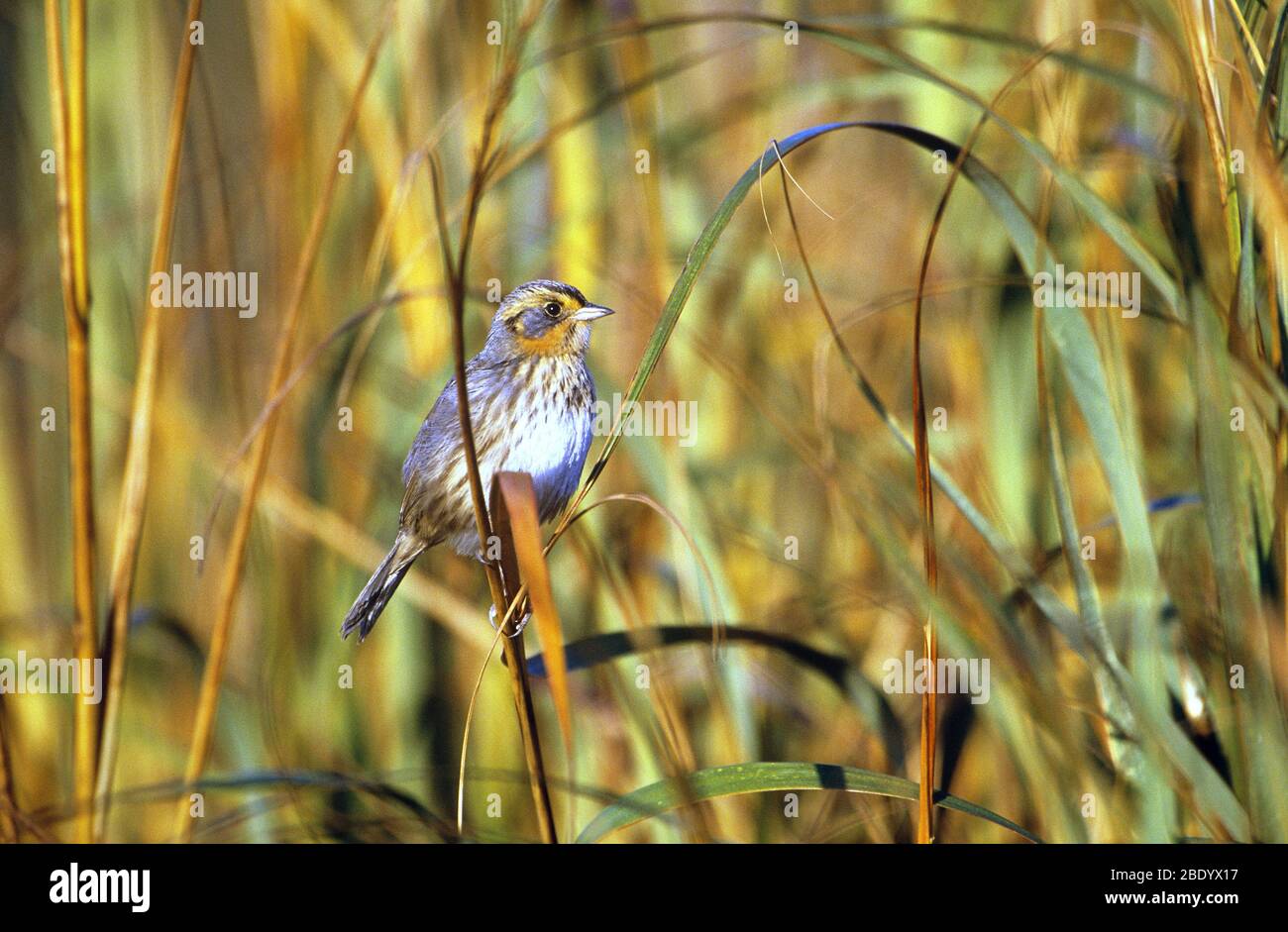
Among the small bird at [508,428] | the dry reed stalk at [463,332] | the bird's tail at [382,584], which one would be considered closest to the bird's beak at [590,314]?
the small bird at [508,428]

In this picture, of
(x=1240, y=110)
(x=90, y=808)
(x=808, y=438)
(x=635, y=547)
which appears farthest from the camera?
(x=635, y=547)

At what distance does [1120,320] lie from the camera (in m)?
1.89

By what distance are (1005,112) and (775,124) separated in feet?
1.49

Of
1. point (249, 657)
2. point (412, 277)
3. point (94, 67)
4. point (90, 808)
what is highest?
point (94, 67)

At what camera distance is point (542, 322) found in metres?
1.85

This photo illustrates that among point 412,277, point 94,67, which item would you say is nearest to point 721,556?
point 412,277

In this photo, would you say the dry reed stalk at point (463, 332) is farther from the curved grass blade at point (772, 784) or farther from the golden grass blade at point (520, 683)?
the curved grass blade at point (772, 784)

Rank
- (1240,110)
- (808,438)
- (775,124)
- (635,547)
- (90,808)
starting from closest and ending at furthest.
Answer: (1240,110), (90,808), (808,438), (635,547), (775,124)

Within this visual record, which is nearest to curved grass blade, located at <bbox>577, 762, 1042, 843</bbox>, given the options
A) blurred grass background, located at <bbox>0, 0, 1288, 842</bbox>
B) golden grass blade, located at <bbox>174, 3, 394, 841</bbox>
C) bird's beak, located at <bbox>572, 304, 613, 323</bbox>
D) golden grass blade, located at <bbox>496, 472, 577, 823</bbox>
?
blurred grass background, located at <bbox>0, 0, 1288, 842</bbox>

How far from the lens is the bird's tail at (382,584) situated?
5.35ft

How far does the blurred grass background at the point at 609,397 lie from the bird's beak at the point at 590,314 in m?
0.07

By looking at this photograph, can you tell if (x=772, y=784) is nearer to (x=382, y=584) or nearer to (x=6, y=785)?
(x=382, y=584)

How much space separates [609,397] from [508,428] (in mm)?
172

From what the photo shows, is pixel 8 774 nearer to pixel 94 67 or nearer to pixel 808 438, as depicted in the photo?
pixel 808 438
